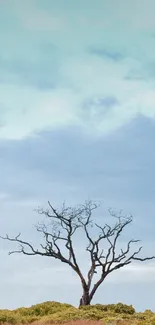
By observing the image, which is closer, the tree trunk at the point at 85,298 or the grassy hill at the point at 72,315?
the grassy hill at the point at 72,315

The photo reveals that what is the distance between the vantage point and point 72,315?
23484 mm

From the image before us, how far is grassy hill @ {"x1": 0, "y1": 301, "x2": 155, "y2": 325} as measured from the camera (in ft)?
67.8

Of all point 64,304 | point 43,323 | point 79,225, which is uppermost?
point 79,225

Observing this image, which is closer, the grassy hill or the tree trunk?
the grassy hill

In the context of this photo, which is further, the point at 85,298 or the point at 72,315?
the point at 85,298

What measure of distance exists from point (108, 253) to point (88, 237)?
1.52m

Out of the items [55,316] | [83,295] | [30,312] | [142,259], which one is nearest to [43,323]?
[55,316]

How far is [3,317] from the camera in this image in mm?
23516

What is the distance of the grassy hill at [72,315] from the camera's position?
20.7m

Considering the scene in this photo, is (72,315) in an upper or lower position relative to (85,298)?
lower

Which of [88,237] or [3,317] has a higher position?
[88,237]

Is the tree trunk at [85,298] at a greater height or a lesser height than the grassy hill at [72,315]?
greater

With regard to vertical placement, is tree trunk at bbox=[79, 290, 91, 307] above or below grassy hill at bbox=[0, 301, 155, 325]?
above

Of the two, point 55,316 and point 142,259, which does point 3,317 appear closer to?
Result: point 55,316
